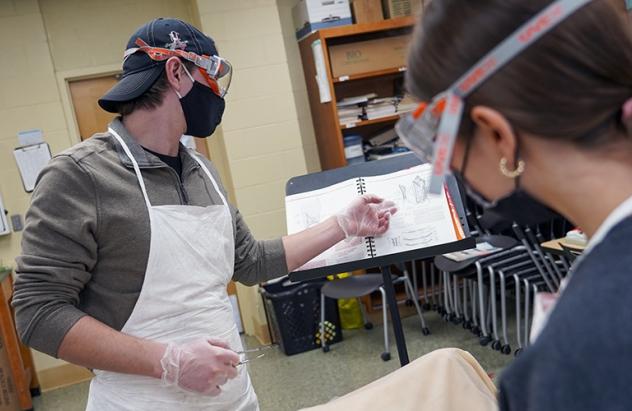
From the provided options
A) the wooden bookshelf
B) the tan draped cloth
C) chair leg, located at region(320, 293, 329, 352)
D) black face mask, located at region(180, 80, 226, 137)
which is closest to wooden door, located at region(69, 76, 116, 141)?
the wooden bookshelf

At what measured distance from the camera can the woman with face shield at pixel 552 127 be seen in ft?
1.88

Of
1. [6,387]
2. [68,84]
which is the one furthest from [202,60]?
[68,84]

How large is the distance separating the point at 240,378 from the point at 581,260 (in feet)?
3.84

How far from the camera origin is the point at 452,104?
2.28ft

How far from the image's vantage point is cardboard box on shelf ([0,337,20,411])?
340cm

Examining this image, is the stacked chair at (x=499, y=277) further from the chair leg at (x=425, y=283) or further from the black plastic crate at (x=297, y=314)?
the black plastic crate at (x=297, y=314)

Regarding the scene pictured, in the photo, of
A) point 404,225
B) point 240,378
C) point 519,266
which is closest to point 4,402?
point 240,378

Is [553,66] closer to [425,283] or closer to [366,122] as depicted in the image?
[366,122]

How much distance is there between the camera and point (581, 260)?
638 millimetres

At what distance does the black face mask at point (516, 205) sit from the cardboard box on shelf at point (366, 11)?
135 inches

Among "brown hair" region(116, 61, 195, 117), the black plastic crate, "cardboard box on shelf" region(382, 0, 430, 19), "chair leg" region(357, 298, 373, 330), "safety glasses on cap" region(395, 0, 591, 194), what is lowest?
"chair leg" region(357, 298, 373, 330)

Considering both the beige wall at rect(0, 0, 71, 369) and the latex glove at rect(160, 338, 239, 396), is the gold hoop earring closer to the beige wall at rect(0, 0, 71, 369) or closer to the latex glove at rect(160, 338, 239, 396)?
the latex glove at rect(160, 338, 239, 396)

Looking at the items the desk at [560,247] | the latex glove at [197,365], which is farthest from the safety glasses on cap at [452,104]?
the desk at [560,247]

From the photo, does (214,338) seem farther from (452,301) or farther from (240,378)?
(452,301)
